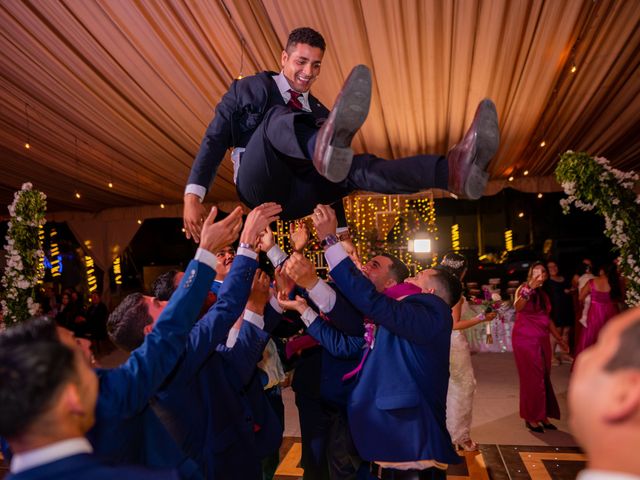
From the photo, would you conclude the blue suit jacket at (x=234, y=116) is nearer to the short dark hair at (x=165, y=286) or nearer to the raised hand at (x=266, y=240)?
the raised hand at (x=266, y=240)

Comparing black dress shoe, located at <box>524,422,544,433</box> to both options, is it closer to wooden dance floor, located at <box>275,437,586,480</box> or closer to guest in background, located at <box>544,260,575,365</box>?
wooden dance floor, located at <box>275,437,586,480</box>

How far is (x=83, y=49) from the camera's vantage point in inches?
154

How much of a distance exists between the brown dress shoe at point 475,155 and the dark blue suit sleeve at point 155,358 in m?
0.77

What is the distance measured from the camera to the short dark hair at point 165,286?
2229mm

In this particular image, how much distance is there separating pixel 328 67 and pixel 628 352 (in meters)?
4.05

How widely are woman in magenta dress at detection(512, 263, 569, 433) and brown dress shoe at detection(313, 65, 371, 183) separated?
356cm

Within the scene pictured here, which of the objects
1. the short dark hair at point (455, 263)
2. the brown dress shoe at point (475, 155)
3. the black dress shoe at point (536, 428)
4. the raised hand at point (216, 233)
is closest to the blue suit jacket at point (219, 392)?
the raised hand at point (216, 233)

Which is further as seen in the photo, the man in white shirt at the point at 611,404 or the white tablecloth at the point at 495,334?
the white tablecloth at the point at 495,334

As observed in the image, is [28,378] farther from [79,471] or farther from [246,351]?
[246,351]

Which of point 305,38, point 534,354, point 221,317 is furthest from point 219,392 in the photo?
point 534,354

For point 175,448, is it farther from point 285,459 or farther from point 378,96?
point 378,96

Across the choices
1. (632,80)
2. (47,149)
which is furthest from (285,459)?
(47,149)

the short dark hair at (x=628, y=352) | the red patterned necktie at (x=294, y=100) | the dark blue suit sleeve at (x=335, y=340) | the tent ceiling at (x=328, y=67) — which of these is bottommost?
the dark blue suit sleeve at (x=335, y=340)

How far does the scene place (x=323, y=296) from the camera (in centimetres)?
241
